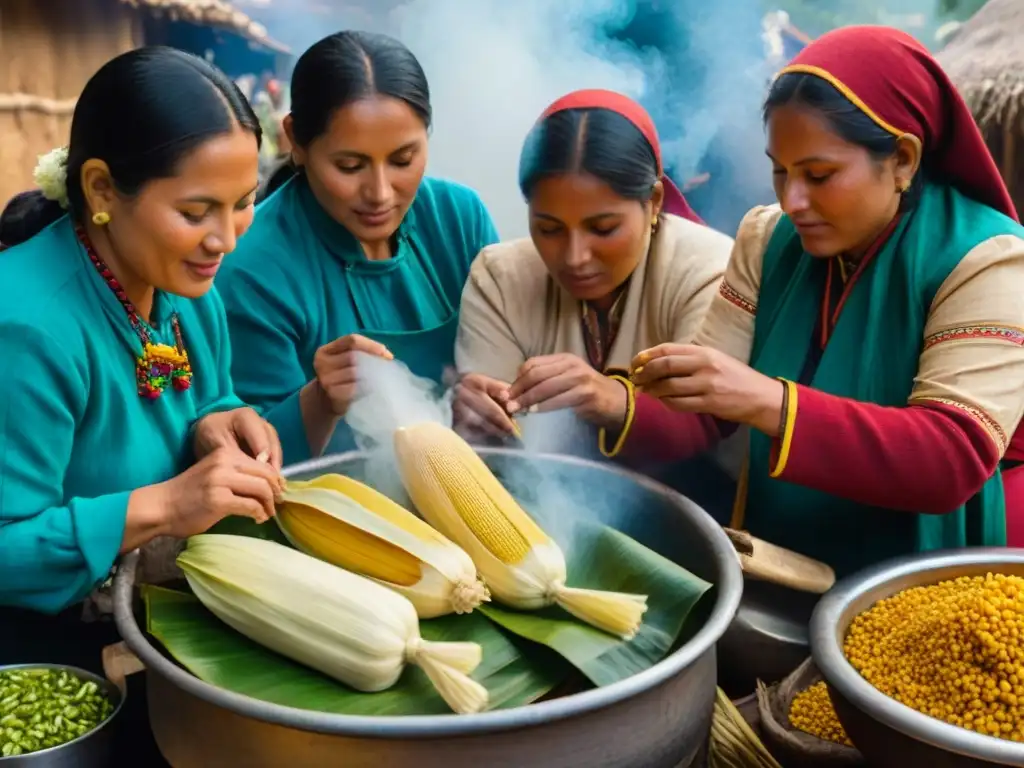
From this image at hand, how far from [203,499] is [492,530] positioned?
0.48 m

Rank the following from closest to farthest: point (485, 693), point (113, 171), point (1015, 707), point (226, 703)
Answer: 1. point (226, 703)
2. point (485, 693)
3. point (1015, 707)
4. point (113, 171)

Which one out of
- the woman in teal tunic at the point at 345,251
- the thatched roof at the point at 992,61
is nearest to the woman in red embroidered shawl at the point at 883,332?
the woman in teal tunic at the point at 345,251

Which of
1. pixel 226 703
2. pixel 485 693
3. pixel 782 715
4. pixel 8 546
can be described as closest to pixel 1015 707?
pixel 782 715

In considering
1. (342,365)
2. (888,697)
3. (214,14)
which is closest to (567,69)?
(214,14)

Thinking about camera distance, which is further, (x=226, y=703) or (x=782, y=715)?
(x=782, y=715)

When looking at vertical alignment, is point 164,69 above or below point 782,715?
above

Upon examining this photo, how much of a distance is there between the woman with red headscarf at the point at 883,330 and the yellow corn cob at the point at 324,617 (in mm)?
702

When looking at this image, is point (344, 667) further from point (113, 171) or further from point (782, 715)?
point (113, 171)

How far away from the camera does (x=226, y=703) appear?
1.12 meters

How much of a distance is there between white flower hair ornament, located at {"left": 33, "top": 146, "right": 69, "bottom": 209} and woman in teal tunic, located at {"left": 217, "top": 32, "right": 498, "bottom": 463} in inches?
25.9

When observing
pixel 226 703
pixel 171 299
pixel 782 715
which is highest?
pixel 171 299

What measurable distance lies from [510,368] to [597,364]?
23 cm

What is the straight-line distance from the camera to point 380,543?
1.52 m

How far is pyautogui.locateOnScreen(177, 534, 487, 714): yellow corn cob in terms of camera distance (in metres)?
1.30
